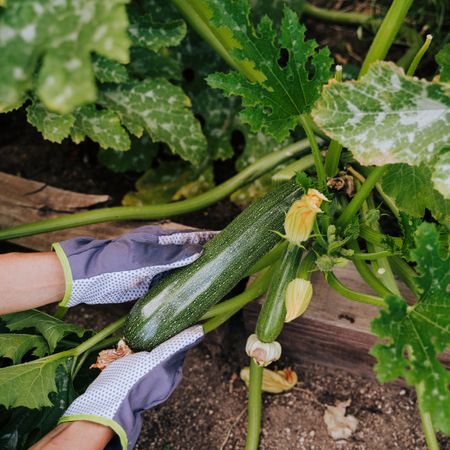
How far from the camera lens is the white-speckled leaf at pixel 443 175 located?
1.19m

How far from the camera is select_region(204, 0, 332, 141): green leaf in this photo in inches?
52.6

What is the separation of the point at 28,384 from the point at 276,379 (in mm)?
778

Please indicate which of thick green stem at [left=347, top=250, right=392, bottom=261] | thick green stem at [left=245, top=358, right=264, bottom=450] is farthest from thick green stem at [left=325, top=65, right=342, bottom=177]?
thick green stem at [left=245, top=358, right=264, bottom=450]

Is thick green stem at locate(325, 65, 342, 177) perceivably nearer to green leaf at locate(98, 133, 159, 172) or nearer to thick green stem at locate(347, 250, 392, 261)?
thick green stem at locate(347, 250, 392, 261)

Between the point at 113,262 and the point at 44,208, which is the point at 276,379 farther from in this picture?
the point at 44,208

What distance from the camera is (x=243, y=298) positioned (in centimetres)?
166

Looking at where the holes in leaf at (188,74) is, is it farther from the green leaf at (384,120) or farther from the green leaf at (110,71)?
the green leaf at (384,120)

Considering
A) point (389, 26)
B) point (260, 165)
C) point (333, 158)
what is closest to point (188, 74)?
point (260, 165)

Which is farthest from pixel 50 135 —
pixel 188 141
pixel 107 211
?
pixel 188 141

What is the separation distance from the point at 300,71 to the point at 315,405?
1084 millimetres

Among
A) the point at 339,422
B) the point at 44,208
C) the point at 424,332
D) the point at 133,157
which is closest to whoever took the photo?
the point at 424,332

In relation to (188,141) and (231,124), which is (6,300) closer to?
(188,141)

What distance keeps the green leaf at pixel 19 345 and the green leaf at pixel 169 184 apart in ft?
2.40

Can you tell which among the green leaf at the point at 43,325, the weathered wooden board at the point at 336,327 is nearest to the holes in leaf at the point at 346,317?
the weathered wooden board at the point at 336,327
